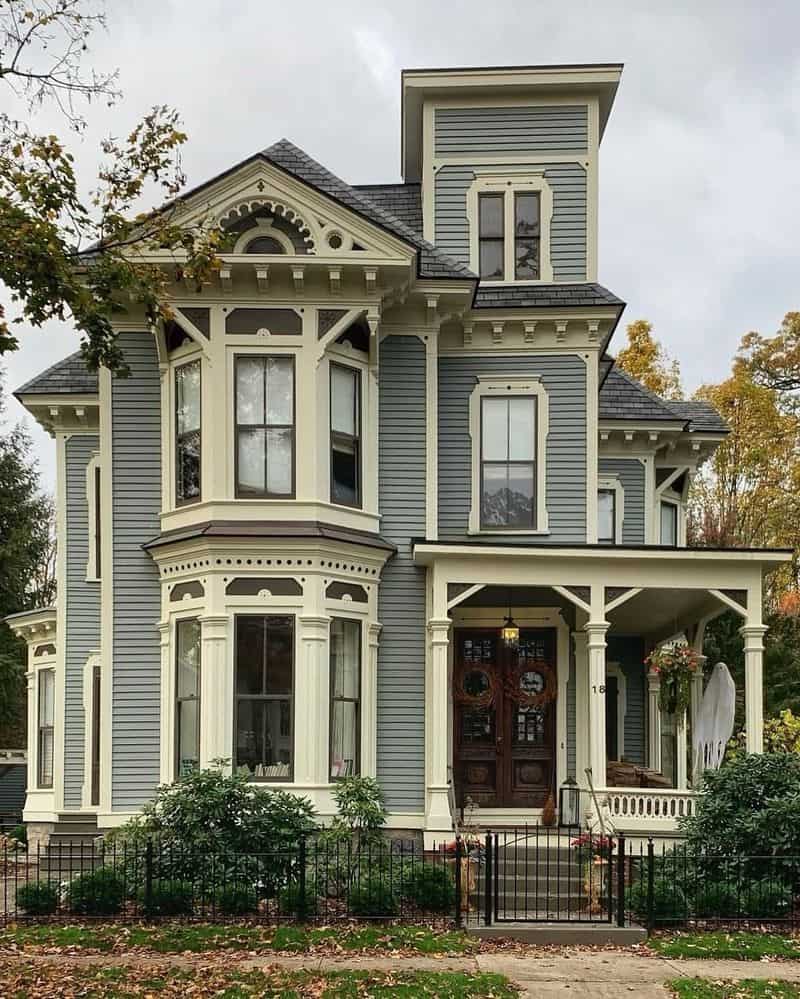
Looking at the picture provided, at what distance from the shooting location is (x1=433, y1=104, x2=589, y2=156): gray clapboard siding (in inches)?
758

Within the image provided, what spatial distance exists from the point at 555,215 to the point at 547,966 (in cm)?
1138

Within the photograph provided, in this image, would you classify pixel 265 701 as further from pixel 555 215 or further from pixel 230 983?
pixel 555 215

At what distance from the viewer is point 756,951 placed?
1220 cm

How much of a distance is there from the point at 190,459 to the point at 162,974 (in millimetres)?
7803

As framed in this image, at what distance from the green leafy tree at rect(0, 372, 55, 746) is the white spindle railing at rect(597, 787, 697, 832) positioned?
2489cm

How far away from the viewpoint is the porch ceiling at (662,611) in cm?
1767

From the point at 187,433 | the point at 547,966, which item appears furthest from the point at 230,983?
the point at 187,433

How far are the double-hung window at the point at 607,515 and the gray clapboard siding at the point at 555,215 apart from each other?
192 inches

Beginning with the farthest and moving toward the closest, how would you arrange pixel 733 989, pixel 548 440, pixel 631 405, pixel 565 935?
pixel 631 405
pixel 548 440
pixel 565 935
pixel 733 989

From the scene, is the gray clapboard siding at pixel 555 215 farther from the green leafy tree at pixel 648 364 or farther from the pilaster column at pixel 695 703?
the green leafy tree at pixel 648 364

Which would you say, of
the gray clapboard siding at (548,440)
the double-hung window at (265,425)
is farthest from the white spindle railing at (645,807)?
the double-hung window at (265,425)

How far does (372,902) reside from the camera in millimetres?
13203

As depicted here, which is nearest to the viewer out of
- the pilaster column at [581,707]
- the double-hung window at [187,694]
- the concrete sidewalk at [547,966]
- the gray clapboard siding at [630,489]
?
the concrete sidewalk at [547,966]

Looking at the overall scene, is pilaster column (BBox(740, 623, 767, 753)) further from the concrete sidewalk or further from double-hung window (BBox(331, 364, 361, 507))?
double-hung window (BBox(331, 364, 361, 507))
